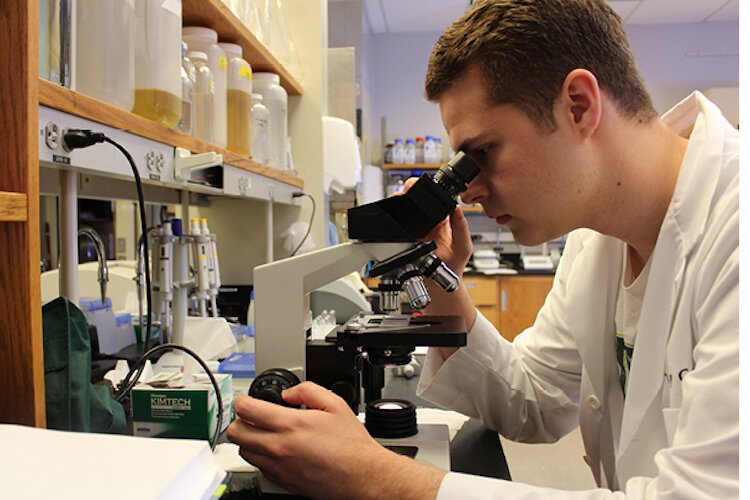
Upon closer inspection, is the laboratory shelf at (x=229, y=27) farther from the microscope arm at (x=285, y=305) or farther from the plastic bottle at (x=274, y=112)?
the microscope arm at (x=285, y=305)

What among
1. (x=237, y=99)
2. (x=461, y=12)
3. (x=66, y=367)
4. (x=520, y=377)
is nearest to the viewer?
(x=66, y=367)

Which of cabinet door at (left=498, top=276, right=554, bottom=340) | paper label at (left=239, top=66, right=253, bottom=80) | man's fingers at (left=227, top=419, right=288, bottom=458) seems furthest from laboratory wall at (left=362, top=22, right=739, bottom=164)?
man's fingers at (left=227, top=419, right=288, bottom=458)

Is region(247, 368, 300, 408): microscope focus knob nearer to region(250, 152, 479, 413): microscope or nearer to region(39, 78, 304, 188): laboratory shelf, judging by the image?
region(250, 152, 479, 413): microscope

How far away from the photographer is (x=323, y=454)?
0.76 m

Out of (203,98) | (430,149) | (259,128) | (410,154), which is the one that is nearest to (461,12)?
(430,149)

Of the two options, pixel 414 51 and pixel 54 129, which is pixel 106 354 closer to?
pixel 54 129

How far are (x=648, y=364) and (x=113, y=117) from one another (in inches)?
38.5

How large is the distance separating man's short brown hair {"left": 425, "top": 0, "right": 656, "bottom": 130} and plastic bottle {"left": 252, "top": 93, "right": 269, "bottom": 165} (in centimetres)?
106

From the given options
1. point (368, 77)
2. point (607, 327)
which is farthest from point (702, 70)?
point (607, 327)

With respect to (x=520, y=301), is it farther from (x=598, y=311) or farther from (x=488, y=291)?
(x=598, y=311)

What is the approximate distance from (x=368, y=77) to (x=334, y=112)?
2019 mm

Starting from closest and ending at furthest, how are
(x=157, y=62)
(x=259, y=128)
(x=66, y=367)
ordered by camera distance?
(x=66, y=367) → (x=157, y=62) → (x=259, y=128)

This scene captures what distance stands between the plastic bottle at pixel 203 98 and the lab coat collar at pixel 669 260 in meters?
1.16

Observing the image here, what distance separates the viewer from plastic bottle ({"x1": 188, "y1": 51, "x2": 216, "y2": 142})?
4.99 ft
